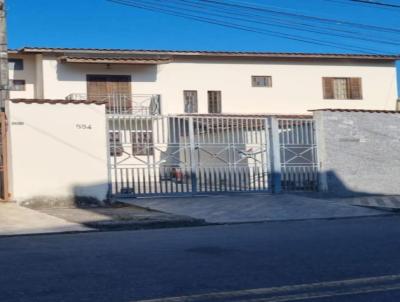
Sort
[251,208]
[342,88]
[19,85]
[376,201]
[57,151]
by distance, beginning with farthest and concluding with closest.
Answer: [342,88]
[19,85]
[376,201]
[57,151]
[251,208]

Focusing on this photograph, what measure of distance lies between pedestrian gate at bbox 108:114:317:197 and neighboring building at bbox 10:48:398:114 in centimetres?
1468

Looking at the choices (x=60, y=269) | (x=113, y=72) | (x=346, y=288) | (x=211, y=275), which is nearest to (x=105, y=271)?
(x=60, y=269)

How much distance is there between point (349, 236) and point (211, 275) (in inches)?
176

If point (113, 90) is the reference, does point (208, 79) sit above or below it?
above

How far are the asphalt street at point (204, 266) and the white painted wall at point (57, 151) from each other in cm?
490

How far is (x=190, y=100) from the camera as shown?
122ft

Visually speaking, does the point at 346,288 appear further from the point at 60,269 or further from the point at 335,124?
the point at 335,124

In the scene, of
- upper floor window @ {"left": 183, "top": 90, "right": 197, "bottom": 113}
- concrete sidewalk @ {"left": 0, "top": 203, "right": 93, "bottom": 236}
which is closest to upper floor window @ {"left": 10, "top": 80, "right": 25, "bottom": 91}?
upper floor window @ {"left": 183, "top": 90, "right": 197, "bottom": 113}

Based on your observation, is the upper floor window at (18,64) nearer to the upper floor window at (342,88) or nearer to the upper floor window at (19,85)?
the upper floor window at (19,85)

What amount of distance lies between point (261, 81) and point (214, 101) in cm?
296

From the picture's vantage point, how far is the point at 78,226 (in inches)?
515

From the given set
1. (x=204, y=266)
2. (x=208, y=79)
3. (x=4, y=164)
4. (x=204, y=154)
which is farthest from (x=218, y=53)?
(x=204, y=266)

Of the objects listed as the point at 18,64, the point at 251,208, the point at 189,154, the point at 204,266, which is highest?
the point at 18,64

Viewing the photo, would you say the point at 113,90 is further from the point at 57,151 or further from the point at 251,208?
the point at 251,208
